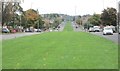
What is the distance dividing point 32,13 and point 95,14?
106ft

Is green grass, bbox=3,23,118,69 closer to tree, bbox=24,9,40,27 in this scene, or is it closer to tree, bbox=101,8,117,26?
tree, bbox=101,8,117,26

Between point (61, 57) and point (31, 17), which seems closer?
point (61, 57)

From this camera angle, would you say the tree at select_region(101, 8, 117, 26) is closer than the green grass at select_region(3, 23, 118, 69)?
No

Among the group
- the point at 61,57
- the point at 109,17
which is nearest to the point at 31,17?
the point at 109,17

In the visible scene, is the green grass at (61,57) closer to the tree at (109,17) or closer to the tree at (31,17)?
the tree at (109,17)

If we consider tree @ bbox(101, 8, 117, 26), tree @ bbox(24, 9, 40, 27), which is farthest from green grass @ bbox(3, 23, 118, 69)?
tree @ bbox(24, 9, 40, 27)

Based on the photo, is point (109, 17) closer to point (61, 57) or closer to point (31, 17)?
point (31, 17)

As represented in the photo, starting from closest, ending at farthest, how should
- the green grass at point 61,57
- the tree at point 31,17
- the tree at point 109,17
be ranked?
the green grass at point 61,57
the tree at point 109,17
the tree at point 31,17

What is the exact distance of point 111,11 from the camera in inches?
5399

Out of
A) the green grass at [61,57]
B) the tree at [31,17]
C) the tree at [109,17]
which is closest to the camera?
the green grass at [61,57]

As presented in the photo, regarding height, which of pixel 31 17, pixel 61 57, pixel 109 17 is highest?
pixel 61 57

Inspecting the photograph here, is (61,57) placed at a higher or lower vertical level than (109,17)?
higher

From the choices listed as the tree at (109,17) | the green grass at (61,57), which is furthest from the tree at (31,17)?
the green grass at (61,57)

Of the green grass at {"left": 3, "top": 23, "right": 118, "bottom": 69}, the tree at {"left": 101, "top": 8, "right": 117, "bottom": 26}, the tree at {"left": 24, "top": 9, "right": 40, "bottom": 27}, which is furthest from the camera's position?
the tree at {"left": 24, "top": 9, "right": 40, "bottom": 27}
